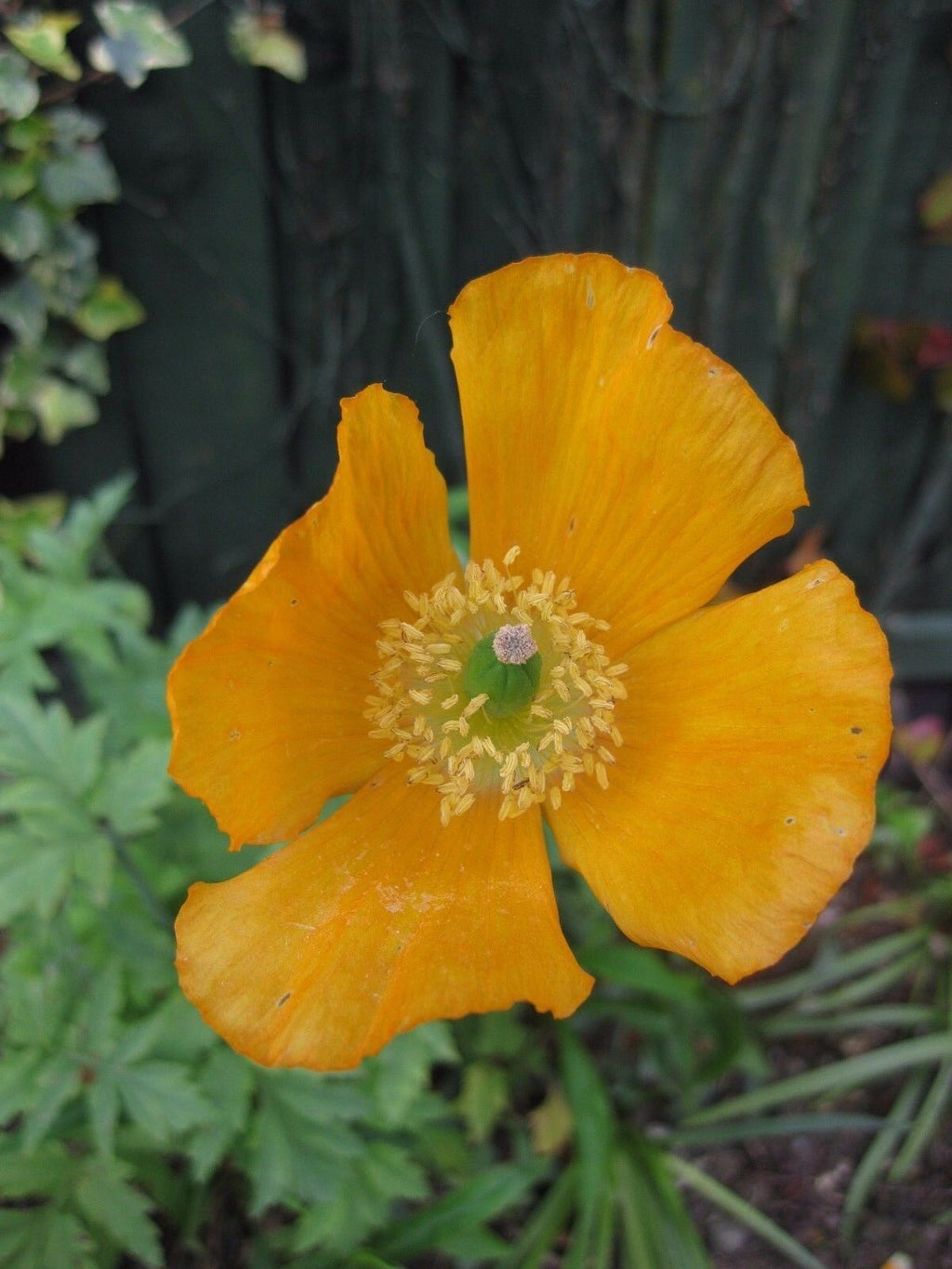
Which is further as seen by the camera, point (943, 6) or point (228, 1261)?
point (943, 6)

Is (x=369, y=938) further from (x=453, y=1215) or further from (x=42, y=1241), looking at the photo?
(x=453, y=1215)

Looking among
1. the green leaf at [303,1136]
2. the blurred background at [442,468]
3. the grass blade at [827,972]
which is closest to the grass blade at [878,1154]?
the blurred background at [442,468]

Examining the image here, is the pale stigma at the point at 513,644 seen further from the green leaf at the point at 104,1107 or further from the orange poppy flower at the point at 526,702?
the green leaf at the point at 104,1107

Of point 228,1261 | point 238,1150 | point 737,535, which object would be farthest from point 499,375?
point 228,1261

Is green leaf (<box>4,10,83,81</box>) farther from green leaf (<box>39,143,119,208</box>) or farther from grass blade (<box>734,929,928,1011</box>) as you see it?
grass blade (<box>734,929,928,1011</box>)

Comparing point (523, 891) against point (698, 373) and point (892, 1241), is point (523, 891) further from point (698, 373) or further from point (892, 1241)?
Answer: point (892, 1241)

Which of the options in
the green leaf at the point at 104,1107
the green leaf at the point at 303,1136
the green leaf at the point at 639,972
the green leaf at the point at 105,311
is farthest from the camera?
the green leaf at the point at 105,311

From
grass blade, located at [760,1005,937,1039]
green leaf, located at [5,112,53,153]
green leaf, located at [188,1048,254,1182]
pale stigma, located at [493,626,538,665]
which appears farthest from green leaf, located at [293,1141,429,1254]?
green leaf, located at [5,112,53,153]
